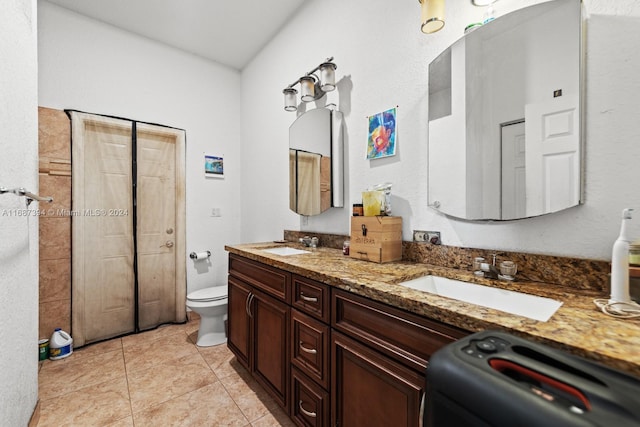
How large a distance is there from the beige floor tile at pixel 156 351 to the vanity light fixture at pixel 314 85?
2278 millimetres

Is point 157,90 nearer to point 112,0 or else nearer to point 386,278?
point 112,0

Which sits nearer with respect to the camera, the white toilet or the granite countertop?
the granite countertop

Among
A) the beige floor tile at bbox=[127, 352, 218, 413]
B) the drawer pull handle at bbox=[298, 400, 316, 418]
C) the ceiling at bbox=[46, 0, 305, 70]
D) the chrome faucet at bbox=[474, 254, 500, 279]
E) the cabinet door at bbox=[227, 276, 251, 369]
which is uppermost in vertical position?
the ceiling at bbox=[46, 0, 305, 70]

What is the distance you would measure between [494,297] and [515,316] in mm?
371

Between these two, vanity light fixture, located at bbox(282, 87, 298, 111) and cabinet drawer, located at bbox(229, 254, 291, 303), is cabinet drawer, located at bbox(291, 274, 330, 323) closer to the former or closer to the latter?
cabinet drawer, located at bbox(229, 254, 291, 303)

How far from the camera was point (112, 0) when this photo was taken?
7.36ft

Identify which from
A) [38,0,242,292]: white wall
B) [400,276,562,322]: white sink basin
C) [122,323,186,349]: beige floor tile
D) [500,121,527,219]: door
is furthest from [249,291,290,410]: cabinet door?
[38,0,242,292]: white wall

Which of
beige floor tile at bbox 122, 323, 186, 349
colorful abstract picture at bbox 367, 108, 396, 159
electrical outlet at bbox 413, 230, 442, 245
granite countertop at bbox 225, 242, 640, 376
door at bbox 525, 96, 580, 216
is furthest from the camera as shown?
beige floor tile at bbox 122, 323, 186, 349

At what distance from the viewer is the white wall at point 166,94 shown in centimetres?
232

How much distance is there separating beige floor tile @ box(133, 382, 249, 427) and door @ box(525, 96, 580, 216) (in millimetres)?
1861

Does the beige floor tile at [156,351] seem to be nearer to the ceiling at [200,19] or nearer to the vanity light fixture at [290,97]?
the vanity light fixture at [290,97]

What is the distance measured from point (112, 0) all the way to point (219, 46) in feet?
2.98

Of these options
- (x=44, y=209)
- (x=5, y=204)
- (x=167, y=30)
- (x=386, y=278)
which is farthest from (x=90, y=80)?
(x=386, y=278)

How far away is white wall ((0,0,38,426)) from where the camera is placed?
1.09 metres
